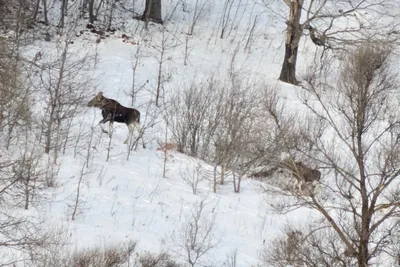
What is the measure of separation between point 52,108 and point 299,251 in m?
7.13

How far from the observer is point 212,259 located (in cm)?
1159

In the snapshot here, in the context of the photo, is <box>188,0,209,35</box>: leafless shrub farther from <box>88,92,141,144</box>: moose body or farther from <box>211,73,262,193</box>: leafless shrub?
<box>88,92,141,144</box>: moose body

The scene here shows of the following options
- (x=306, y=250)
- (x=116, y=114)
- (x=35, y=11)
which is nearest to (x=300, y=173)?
(x=306, y=250)

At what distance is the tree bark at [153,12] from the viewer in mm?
23922

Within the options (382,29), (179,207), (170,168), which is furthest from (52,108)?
(382,29)

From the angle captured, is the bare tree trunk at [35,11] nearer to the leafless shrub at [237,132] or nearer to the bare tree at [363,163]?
the leafless shrub at [237,132]

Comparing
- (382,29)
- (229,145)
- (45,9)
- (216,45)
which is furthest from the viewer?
(382,29)

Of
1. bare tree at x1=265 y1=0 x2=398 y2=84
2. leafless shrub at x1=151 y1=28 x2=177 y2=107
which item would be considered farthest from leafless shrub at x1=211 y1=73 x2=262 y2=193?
bare tree at x1=265 y1=0 x2=398 y2=84

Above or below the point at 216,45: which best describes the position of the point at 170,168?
below

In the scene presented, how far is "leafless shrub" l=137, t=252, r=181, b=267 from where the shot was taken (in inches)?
414

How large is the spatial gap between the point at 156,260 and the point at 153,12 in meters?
15.5

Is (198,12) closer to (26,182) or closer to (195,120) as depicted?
(195,120)

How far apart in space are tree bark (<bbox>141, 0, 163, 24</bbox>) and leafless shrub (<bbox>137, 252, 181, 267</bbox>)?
1464cm

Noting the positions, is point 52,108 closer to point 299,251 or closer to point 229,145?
point 229,145
